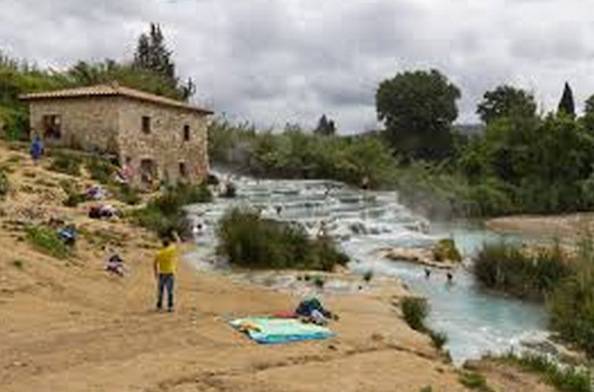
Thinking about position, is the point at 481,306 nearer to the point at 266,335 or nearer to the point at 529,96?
the point at 266,335

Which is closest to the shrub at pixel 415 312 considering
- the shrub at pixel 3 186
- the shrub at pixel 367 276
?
the shrub at pixel 367 276

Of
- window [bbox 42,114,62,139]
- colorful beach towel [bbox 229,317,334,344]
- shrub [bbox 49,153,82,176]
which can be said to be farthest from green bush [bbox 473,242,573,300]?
window [bbox 42,114,62,139]

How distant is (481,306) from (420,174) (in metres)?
32.6

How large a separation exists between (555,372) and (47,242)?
1301 cm

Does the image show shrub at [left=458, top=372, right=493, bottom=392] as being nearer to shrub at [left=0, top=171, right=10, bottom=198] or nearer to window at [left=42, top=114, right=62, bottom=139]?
shrub at [left=0, top=171, right=10, bottom=198]

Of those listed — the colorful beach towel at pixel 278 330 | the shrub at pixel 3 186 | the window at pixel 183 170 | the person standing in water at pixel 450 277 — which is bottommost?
the person standing in water at pixel 450 277

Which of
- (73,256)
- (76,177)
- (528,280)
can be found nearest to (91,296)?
(73,256)

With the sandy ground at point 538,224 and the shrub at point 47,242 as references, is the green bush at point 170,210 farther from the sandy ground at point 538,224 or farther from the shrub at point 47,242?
the sandy ground at point 538,224

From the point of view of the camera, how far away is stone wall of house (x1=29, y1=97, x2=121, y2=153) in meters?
39.4

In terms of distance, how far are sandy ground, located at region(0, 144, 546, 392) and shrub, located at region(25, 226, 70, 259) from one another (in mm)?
350

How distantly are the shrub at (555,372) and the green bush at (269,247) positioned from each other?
34.5 ft

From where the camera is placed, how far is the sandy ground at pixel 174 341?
13523 mm

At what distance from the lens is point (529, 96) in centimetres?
7412

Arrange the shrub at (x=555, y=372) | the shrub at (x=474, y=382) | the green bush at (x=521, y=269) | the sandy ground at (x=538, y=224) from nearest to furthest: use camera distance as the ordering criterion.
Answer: the shrub at (x=474, y=382) < the shrub at (x=555, y=372) < the green bush at (x=521, y=269) < the sandy ground at (x=538, y=224)
